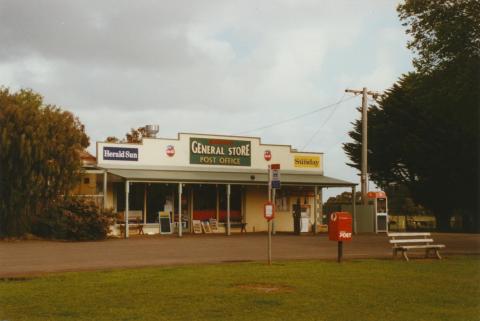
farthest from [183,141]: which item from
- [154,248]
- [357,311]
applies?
[357,311]

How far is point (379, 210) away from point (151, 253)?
17.7 metres

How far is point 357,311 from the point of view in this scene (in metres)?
9.62

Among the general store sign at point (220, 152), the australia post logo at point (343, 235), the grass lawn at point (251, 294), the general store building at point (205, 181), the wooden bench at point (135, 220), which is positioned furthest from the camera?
the general store sign at point (220, 152)

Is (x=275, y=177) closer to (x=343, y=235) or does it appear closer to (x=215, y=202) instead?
(x=343, y=235)

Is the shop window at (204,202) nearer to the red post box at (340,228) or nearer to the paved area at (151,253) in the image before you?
the paved area at (151,253)

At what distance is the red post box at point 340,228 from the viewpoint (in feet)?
57.1

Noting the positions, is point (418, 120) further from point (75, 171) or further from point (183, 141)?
point (75, 171)

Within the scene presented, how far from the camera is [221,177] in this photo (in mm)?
32531

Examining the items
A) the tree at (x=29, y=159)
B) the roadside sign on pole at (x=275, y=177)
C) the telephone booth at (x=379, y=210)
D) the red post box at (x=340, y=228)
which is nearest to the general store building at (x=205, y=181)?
the telephone booth at (x=379, y=210)

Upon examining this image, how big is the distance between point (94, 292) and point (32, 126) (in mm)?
16918

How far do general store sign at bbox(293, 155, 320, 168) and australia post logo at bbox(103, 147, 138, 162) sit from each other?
9.03m

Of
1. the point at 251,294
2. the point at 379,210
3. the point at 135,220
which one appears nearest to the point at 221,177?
the point at 135,220

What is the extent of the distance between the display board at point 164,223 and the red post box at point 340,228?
15.8 meters

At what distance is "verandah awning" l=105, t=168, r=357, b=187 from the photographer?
99.6ft
